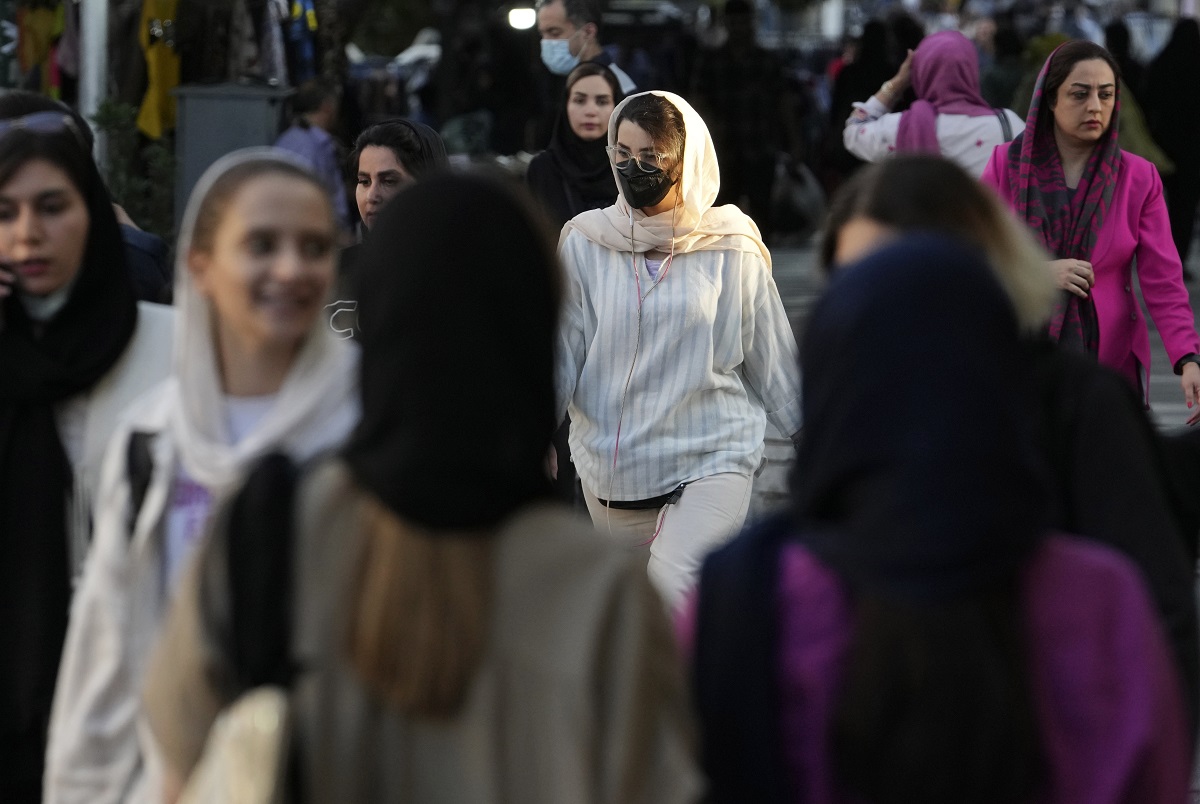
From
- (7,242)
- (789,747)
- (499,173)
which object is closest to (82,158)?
(7,242)

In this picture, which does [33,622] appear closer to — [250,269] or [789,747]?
[250,269]

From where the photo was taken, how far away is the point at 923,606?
2.04 meters

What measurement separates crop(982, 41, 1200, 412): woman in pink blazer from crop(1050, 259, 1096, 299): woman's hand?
8cm

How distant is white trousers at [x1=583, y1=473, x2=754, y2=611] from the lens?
524 cm

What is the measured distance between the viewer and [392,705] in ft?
6.96

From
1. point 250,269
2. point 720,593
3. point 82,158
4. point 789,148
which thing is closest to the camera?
point 720,593

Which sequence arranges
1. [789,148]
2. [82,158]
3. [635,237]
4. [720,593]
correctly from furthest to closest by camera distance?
[789,148], [635,237], [82,158], [720,593]

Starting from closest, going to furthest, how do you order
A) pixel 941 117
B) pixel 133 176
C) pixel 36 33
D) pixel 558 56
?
pixel 941 117 → pixel 558 56 → pixel 133 176 → pixel 36 33

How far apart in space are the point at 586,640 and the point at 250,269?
3.41 feet

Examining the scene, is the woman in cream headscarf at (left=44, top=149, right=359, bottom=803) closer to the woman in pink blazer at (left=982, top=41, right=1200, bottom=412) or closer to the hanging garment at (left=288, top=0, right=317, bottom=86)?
the woman in pink blazer at (left=982, top=41, right=1200, bottom=412)

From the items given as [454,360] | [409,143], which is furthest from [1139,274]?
[454,360]

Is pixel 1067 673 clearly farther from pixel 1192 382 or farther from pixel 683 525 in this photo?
pixel 1192 382

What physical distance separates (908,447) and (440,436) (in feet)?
1.69

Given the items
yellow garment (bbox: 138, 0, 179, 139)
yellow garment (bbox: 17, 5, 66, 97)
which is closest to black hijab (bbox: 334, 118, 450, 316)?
yellow garment (bbox: 138, 0, 179, 139)
